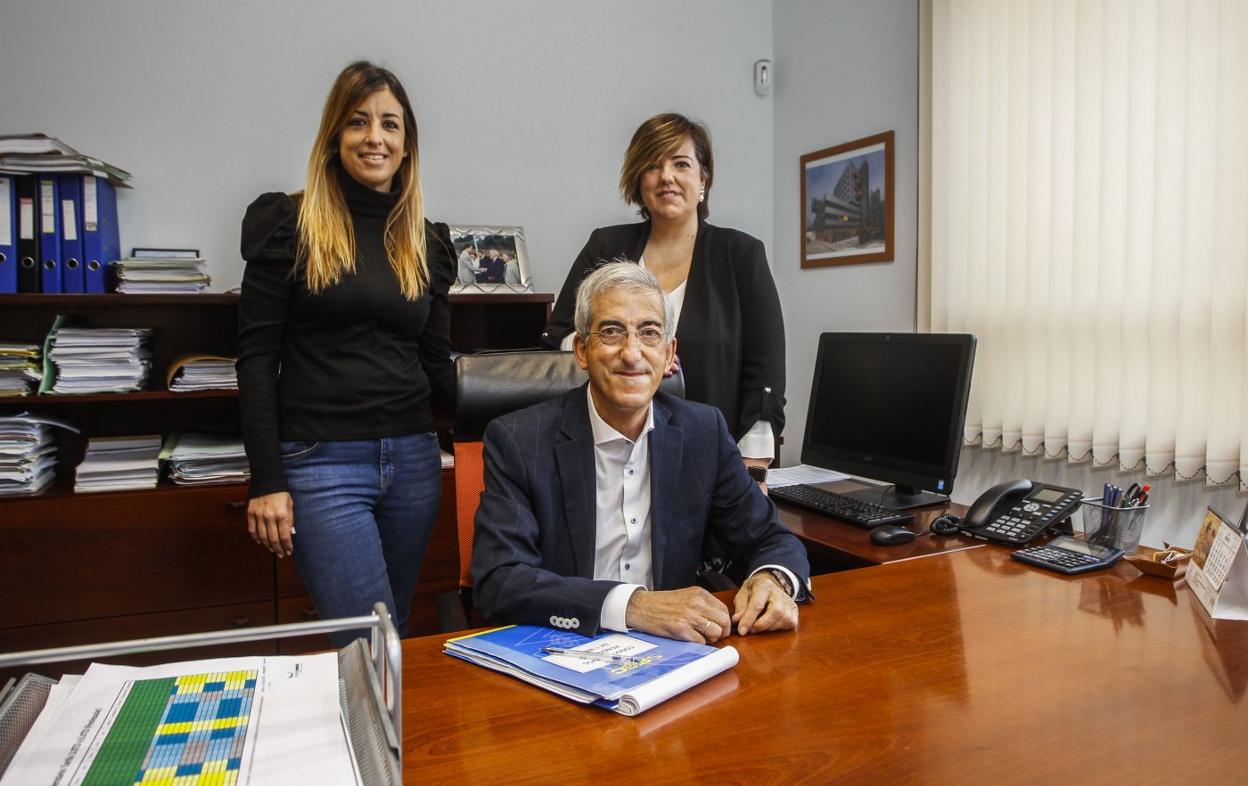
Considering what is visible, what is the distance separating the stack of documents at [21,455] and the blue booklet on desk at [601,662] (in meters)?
1.88

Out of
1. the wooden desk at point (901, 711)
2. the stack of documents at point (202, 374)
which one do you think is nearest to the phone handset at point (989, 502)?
the wooden desk at point (901, 711)

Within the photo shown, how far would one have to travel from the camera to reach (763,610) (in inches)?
50.4

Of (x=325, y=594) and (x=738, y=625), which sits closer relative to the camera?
(x=738, y=625)

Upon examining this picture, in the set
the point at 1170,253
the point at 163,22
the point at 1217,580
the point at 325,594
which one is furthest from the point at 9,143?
A: the point at 1170,253

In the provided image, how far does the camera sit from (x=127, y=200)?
2789mm

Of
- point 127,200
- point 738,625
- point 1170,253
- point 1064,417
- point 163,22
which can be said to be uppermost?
point 163,22

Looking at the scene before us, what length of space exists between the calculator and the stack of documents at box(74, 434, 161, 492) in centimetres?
236

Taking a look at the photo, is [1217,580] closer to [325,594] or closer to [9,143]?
[325,594]

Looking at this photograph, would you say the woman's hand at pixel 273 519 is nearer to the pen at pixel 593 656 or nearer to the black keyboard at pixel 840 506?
the pen at pixel 593 656

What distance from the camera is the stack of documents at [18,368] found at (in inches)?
95.2

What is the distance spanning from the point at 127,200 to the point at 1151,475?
3249mm

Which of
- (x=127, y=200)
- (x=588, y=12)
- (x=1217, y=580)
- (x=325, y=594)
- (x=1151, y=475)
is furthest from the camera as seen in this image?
(x=588, y=12)

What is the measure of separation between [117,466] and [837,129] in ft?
9.19

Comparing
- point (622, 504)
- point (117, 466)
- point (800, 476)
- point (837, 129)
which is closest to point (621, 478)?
point (622, 504)
